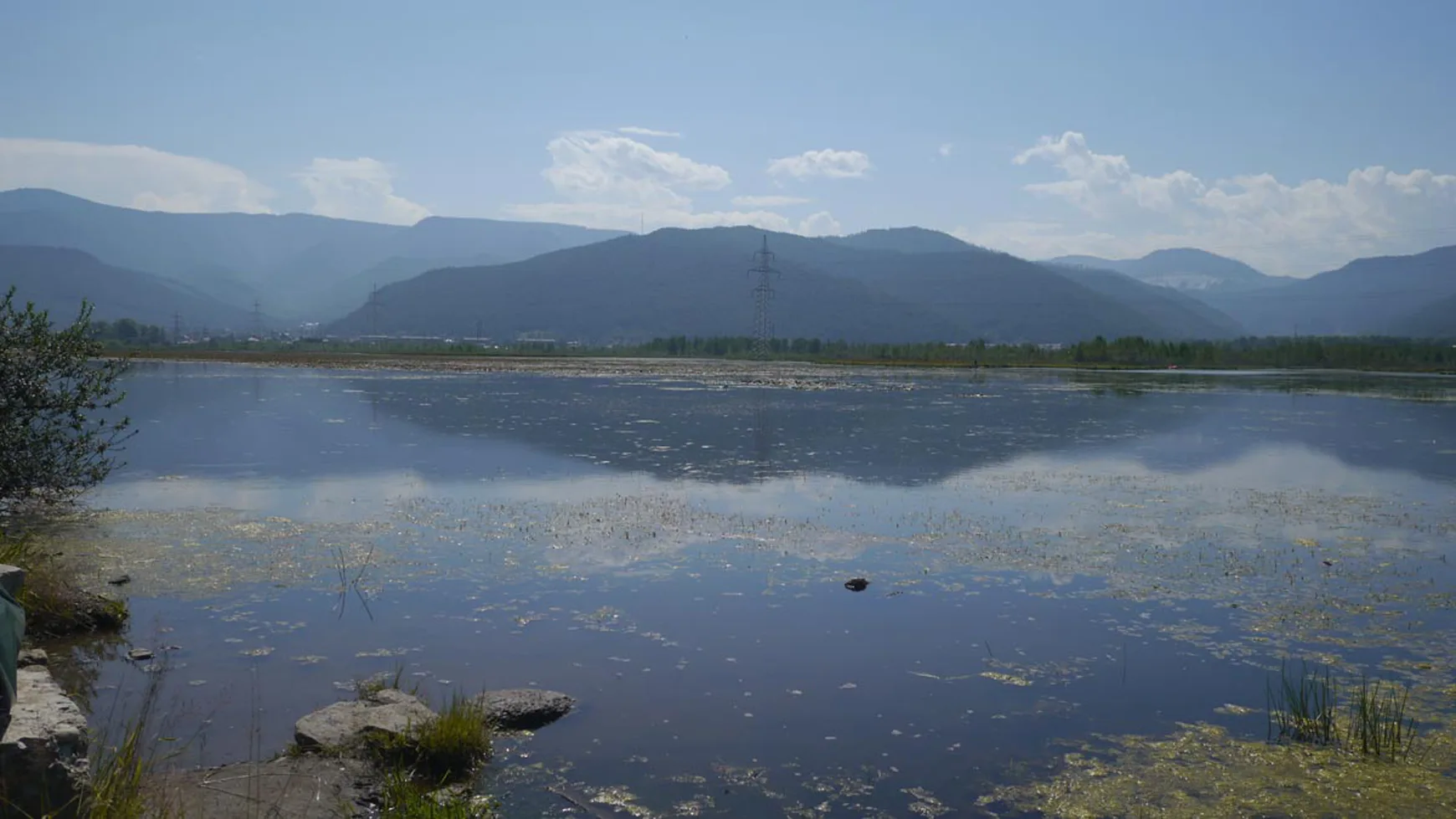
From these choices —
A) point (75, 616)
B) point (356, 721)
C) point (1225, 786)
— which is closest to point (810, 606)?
point (1225, 786)

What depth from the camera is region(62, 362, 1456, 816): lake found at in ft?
32.0

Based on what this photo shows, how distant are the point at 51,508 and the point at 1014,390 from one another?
195 feet

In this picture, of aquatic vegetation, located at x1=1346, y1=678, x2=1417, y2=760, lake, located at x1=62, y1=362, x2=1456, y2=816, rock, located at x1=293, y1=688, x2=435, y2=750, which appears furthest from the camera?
aquatic vegetation, located at x1=1346, y1=678, x2=1417, y2=760

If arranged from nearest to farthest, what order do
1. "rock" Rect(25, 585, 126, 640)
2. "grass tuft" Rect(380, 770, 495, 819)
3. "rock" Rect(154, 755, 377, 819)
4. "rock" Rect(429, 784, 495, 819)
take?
1. "grass tuft" Rect(380, 770, 495, 819)
2. "rock" Rect(429, 784, 495, 819)
3. "rock" Rect(154, 755, 377, 819)
4. "rock" Rect(25, 585, 126, 640)

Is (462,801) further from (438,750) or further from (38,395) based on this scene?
(38,395)

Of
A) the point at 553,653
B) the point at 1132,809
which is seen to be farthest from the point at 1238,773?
the point at 553,653

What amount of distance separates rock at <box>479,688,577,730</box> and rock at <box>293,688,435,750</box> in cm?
61

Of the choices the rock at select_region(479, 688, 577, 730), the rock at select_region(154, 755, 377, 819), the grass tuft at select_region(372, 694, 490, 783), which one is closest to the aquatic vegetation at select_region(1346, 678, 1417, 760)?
the rock at select_region(479, 688, 577, 730)

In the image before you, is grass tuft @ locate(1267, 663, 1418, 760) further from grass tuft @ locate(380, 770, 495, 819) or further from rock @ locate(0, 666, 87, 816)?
rock @ locate(0, 666, 87, 816)

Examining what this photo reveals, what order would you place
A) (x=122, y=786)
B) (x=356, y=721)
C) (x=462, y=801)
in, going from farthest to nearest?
1. (x=356, y=721)
2. (x=462, y=801)
3. (x=122, y=786)

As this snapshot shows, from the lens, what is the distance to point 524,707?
34.8 feet

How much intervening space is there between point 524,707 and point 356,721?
1.62 metres

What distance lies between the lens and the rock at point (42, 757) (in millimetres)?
6730

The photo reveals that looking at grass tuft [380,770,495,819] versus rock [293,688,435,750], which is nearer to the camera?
grass tuft [380,770,495,819]
